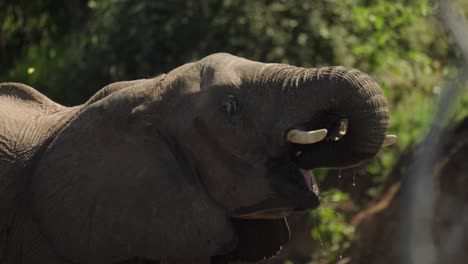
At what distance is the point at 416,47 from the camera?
31.6 feet

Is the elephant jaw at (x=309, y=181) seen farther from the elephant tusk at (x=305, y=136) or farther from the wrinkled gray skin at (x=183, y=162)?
the elephant tusk at (x=305, y=136)

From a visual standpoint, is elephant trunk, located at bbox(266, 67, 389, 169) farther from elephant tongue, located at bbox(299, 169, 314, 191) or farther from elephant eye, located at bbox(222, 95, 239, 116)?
elephant eye, located at bbox(222, 95, 239, 116)

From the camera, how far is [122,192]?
4.44 m

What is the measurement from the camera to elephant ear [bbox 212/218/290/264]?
174 inches

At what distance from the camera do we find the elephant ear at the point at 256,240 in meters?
4.41

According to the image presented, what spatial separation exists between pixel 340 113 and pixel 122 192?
34.7 inches

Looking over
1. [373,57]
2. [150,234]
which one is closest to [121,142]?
[150,234]

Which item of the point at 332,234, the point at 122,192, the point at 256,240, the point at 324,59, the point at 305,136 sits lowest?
the point at 332,234

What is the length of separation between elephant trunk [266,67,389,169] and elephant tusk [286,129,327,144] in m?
0.05

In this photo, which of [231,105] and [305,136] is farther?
[231,105]

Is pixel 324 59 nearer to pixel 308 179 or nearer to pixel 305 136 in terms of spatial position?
pixel 308 179

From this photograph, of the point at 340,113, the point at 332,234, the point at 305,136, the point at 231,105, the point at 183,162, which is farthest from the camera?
the point at 332,234

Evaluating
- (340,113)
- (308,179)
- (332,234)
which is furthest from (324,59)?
(340,113)

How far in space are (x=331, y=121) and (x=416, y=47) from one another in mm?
5655
